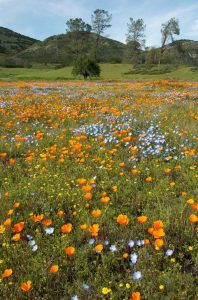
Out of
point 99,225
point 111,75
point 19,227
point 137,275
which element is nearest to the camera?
point 137,275

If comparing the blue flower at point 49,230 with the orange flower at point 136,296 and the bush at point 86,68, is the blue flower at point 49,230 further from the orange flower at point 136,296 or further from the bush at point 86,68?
the bush at point 86,68

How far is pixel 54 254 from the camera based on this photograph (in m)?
3.11

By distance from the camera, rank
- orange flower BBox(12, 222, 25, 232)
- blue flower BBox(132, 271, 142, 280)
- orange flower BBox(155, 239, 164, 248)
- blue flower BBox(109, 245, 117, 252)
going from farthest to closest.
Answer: orange flower BBox(12, 222, 25, 232)
blue flower BBox(109, 245, 117, 252)
orange flower BBox(155, 239, 164, 248)
blue flower BBox(132, 271, 142, 280)

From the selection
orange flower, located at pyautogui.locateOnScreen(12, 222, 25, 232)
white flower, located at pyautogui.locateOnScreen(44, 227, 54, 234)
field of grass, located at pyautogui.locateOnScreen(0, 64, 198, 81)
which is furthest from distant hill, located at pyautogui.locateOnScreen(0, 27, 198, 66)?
orange flower, located at pyautogui.locateOnScreen(12, 222, 25, 232)

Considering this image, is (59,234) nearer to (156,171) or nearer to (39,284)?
(39,284)

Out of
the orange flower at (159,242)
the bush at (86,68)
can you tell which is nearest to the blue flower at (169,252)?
the orange flower at (159,242)

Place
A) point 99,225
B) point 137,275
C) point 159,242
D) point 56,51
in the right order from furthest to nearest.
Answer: point 56,51 → point 99,225 → point 159,242 → point 137,275

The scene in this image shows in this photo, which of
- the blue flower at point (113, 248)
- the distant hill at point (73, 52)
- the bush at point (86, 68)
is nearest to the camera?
the blue flower at point (113, 248)

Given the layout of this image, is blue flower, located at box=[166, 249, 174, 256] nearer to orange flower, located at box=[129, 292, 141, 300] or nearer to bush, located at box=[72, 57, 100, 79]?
orange flower, located at box=[129, 292, 141, 300]

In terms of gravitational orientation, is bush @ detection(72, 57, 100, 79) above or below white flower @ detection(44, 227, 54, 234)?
below

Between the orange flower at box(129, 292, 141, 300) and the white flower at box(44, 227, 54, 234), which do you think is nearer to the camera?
the orange flower at box(129, 292, 141, 300)

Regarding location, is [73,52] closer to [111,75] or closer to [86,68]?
[111,75]

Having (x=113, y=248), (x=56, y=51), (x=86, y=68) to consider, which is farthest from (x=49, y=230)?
(x=56, y=51)

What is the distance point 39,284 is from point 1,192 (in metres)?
1.88
